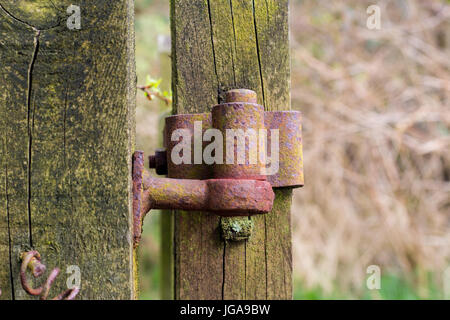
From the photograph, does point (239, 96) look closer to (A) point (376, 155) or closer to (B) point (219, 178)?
(B) point (219, 178)

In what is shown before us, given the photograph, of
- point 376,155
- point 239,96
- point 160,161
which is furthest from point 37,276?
point 376,155

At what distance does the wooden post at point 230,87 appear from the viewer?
111cm

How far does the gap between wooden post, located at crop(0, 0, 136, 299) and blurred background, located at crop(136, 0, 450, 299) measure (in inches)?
124

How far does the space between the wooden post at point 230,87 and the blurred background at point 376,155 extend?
2867 millimetres

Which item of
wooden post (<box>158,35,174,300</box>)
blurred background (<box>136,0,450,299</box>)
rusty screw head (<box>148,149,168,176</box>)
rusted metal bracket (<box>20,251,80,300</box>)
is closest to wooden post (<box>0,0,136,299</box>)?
rusted metal bracket (<box>20,251,80,300</box>)

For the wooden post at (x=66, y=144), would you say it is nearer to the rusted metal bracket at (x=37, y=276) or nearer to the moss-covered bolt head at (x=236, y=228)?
the rusted metal bracket at (x=37, y=276)

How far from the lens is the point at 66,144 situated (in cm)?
84

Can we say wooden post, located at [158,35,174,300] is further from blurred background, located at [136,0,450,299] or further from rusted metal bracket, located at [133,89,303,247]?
blurred background, located at [136,0,450,299]

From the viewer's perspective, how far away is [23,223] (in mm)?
827

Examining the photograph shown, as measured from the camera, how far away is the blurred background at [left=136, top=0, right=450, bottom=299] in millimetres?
3844
